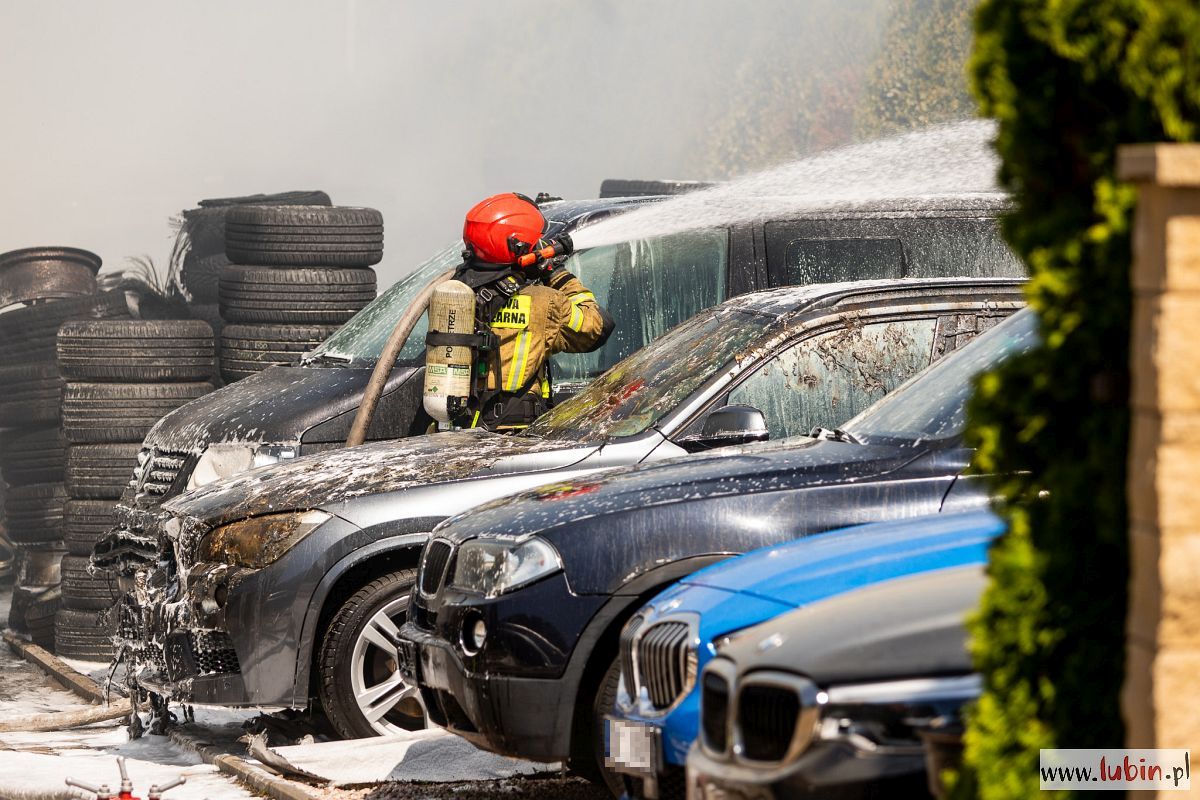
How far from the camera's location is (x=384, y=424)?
8562mm

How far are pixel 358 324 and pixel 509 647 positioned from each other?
4649mm

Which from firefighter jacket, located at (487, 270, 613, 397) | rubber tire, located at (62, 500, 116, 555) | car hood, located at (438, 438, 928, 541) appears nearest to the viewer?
car hood, located at (438, 438, 928, 541)

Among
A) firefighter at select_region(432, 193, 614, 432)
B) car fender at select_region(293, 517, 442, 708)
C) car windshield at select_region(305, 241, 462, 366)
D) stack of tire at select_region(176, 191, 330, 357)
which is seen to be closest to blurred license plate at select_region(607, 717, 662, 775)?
car fender at select_region(293, 517, 442, 708)

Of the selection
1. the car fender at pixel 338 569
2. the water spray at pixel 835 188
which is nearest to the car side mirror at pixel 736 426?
the car fender at pixel 338 569

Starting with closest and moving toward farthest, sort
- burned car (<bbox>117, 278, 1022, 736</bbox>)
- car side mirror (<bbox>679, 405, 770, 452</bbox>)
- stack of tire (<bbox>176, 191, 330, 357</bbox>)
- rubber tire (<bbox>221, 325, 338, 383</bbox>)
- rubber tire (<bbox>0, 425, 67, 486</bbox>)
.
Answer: car side mirror (<bbox>679, 405, 770, 452</bbox>) < burned car (<bbox>117, 278, 1022, 736</bbox>) < rubber tire (<bbox>221, 325, 338, 383</bbox>) < rubber tire (<bbox>0, 425, 67, 486</bbox>) < stack of tire (<bbox>176, 191, 330, 357</bbox>)

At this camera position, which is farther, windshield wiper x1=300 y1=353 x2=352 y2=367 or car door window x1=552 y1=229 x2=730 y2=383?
windshield wiper x1=300 y1=353 x2=352 y2=367

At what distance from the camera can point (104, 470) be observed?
34.9 feet

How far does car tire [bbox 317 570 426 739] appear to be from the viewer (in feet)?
21.7

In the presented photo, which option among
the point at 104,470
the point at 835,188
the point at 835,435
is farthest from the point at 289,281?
the point at 835,435

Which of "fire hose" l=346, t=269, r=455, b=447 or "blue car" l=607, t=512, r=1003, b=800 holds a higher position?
"fire hose" l=346, t=269, r=455, b=447

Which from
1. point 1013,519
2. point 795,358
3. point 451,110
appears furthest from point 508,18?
point 1013,519

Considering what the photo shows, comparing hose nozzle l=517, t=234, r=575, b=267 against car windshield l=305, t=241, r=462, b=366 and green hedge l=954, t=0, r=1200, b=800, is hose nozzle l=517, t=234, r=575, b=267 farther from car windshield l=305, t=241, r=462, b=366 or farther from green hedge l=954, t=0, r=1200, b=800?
green hedge l=954, t=0, r=1200, b=800

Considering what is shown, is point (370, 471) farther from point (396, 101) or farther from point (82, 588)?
point (396, 101)

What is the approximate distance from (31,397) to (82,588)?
2461 millimetres
